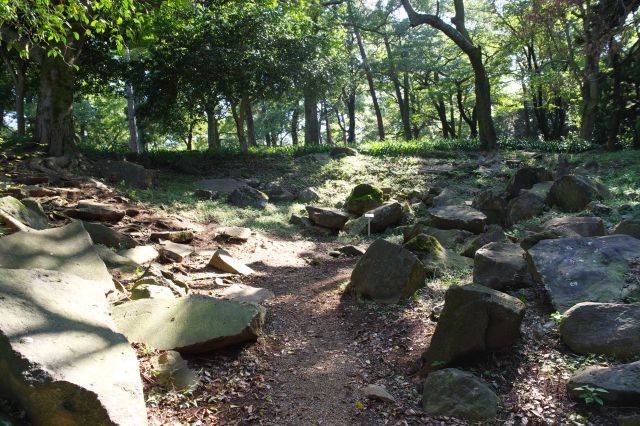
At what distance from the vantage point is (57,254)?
4.44m

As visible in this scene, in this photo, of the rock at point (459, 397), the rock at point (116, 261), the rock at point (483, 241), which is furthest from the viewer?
the rock at point (483, 241)

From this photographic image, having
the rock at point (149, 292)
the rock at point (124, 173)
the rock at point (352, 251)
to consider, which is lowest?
the rock at point (352, 251)

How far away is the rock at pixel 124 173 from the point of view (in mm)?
12141

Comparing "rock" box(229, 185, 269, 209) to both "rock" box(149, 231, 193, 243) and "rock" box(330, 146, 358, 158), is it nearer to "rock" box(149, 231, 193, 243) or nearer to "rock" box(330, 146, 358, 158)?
"rock" box(149, 231, 193, 243)

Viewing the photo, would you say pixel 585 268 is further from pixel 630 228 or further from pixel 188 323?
pixel 188 323

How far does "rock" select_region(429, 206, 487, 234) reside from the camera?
8586mm

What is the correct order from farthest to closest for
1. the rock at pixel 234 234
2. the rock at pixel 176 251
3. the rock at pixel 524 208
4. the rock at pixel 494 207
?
the rock at pixel 494 207
the rock at pixel 234 234
the rock at pixel 524 208
the rock at pixel 176 251

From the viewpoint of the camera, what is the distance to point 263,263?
26.1 ft

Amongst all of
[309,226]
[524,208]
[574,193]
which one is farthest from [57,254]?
[574,193]

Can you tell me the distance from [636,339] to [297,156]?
15.6 meters

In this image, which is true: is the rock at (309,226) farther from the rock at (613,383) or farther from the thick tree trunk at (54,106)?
the rock at (613,383)

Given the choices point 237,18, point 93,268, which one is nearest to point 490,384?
point 93,268

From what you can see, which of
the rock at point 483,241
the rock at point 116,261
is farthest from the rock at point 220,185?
the rock at point 483,241

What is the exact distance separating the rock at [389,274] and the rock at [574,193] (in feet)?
15.0
